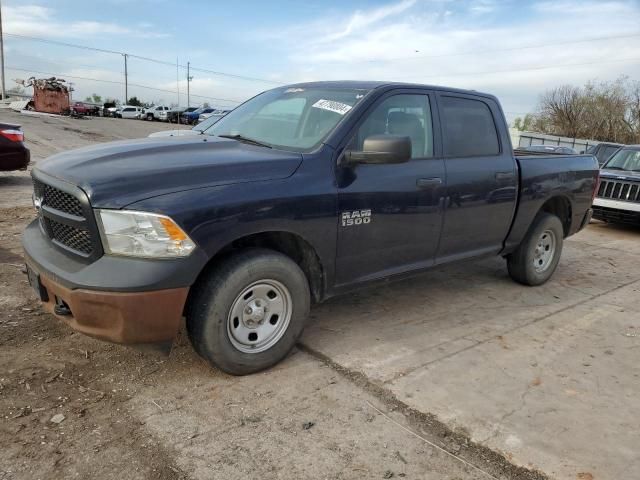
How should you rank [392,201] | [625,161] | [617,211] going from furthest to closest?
1. [625,161]
2. [617,211]
3. [392,201]

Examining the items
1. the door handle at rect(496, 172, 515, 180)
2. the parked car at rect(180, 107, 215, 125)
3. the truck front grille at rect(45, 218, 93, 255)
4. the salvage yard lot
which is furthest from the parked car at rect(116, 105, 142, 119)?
the truck front grille at rect(45, 218, 93, 255)

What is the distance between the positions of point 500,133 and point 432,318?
1.83 m

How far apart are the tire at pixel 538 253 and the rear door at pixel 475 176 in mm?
518

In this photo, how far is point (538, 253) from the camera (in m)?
5.46

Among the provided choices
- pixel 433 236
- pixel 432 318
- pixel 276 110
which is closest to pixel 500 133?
pixel 433 236

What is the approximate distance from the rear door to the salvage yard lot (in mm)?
677

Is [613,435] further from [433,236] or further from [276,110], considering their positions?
[276,110]

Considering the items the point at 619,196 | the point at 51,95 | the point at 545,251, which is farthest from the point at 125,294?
the point at 51,95

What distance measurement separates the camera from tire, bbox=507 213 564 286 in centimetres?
522

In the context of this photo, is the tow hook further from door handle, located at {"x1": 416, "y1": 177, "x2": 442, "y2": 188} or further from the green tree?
the green tree

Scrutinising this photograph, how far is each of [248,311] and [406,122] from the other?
1895 mm

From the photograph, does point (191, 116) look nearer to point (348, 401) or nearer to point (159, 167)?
point (159, 167)

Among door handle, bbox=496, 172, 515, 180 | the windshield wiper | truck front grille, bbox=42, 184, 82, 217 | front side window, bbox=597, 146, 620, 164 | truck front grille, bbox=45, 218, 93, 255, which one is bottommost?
truck front grille, bbox=45, 218, 93, 255

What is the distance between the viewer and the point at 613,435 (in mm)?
2836
